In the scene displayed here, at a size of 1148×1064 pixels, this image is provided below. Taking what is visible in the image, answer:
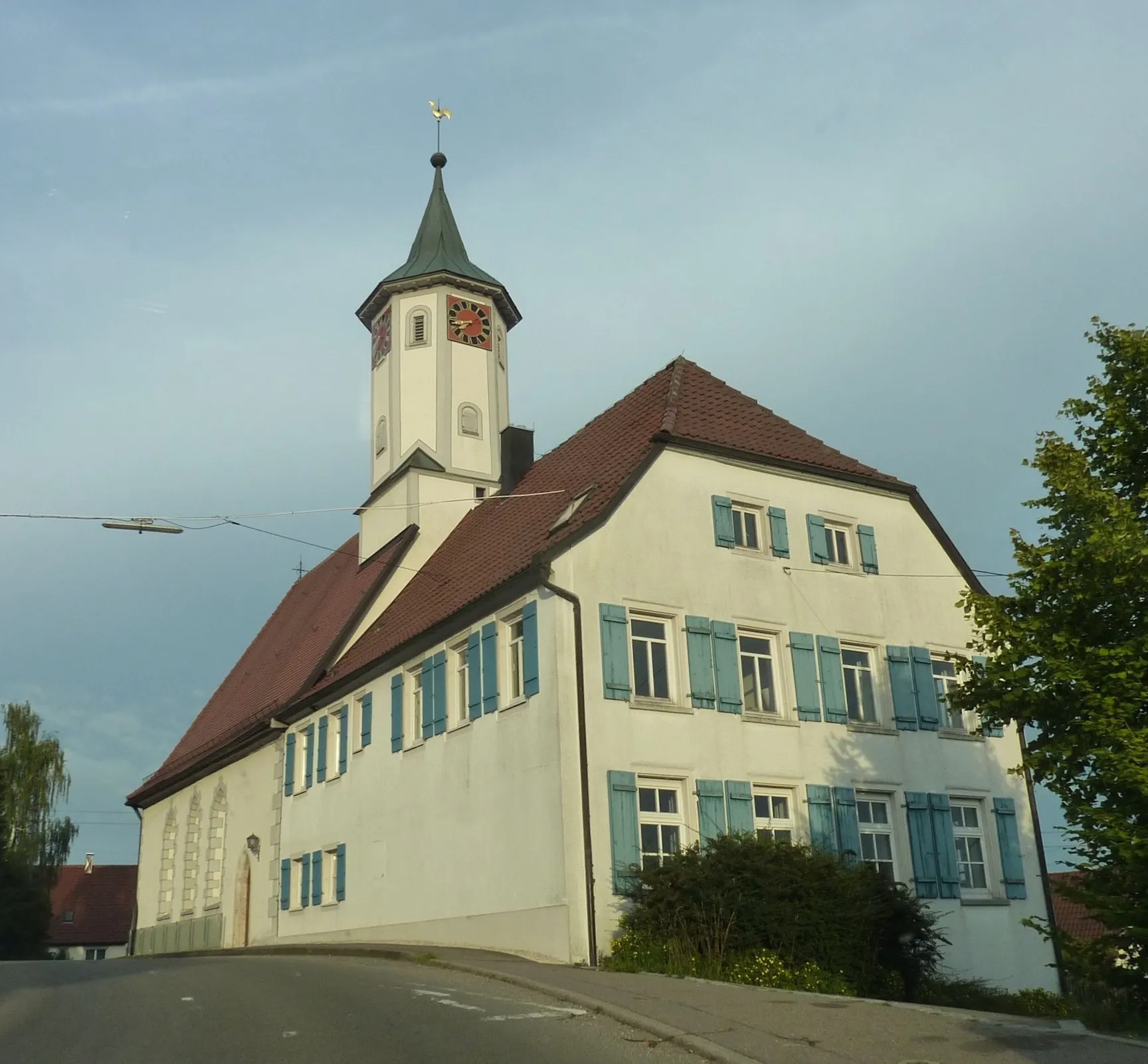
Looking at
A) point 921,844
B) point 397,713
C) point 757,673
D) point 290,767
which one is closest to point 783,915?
point 757,673

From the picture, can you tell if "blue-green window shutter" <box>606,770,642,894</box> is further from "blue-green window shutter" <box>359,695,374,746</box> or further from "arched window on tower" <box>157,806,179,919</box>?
"arched window on tower" <box>157,806,179,919</box>

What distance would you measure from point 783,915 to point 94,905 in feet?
173

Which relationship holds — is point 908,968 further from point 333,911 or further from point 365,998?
point 333,911

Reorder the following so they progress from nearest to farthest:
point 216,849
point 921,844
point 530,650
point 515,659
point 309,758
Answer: point 530,650 < point 515,659 < point 921,844 < point 309,758 < point 216,849

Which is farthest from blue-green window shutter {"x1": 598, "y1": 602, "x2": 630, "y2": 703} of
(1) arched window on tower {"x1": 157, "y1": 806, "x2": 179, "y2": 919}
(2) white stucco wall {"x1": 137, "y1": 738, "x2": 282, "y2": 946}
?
(1) arched window on tower {"x1": 157, "y1": 806, "x2": 179, "y2": 919}

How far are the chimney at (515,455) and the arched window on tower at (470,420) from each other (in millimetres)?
1239

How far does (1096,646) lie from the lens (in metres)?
13.2

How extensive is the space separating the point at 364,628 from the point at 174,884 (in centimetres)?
1127

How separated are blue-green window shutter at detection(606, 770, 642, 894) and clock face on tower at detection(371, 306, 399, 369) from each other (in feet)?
54.9

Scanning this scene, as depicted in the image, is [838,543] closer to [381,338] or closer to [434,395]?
[434,395]

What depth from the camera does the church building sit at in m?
19.8

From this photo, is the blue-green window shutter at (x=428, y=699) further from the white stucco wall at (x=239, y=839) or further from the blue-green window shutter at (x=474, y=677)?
the white stucco wall at (x=239, y=839)

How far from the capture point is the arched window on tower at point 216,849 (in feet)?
107

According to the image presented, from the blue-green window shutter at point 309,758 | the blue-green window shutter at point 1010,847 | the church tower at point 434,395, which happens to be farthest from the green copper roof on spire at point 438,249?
the blue-green window shutter at point 1010,847
